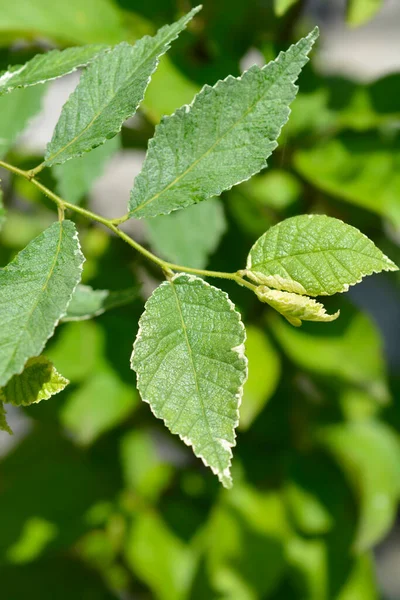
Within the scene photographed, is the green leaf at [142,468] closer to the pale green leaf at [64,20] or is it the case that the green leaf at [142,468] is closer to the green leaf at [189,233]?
the green leaf at [189,233]

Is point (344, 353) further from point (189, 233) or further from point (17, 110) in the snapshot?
point (17, 110)

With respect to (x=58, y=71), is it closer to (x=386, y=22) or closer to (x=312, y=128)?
(x=312, y=128)

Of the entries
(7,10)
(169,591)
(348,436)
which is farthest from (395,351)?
(7,10)

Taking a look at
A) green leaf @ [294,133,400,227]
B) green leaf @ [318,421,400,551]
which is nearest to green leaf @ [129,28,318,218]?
green leaf @ [294,133,400,227]

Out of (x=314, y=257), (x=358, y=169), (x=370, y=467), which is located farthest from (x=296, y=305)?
(x=370, y=467)

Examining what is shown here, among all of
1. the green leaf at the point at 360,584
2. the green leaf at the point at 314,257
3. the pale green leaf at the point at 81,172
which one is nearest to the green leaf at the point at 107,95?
the green leaf at the point at 314,257

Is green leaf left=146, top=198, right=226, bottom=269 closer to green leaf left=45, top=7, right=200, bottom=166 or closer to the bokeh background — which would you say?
the bokeh background

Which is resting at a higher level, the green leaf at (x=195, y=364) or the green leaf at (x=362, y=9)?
the green leaf at (x=362, y=9)
